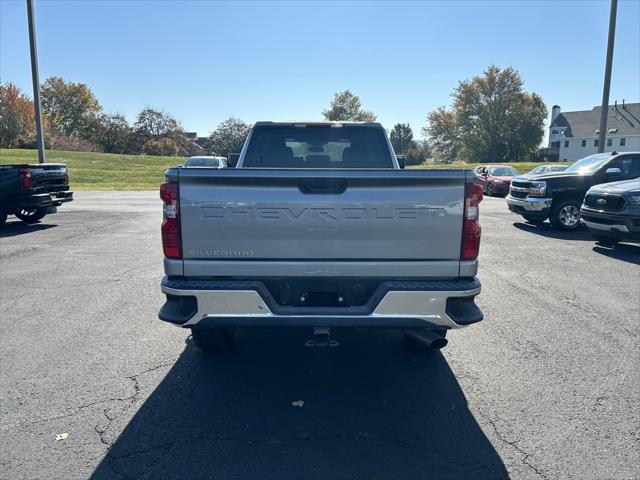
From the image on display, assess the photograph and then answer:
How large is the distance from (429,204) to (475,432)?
153 cm

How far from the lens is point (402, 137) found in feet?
277

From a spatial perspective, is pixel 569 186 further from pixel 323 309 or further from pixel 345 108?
pixel 345 108

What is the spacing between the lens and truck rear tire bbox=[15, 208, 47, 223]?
511 inches

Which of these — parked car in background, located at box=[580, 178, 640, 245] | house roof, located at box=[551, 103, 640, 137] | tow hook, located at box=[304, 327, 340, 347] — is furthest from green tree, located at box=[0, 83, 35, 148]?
house roof, located at box=[551, 103, 640, 137]

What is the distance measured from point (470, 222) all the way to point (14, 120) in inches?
2058

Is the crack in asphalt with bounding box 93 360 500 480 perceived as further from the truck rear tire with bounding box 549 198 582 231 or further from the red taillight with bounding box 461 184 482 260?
the truck rear tire with bounding box 549 198 582 231

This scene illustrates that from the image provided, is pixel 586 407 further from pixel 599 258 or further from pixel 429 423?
pixel 599 258

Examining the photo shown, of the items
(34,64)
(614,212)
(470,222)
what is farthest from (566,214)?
(34,64)

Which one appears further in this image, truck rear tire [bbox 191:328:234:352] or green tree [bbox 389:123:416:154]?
green tree [bbox 389:123:416:154]

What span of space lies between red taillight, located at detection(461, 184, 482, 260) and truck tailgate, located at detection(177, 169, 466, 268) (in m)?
0.05

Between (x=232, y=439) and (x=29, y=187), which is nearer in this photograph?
(x=232, y=439)

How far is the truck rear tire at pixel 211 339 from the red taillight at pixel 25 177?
9.69 metres

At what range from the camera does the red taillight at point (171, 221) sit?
319cm

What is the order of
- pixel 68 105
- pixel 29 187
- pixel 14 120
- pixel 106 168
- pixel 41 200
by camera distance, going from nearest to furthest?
1. pixel 29 187
2. pixel 41 200
3. pixel 106 168
4. pixel 14 120
5. pixel 68 105
